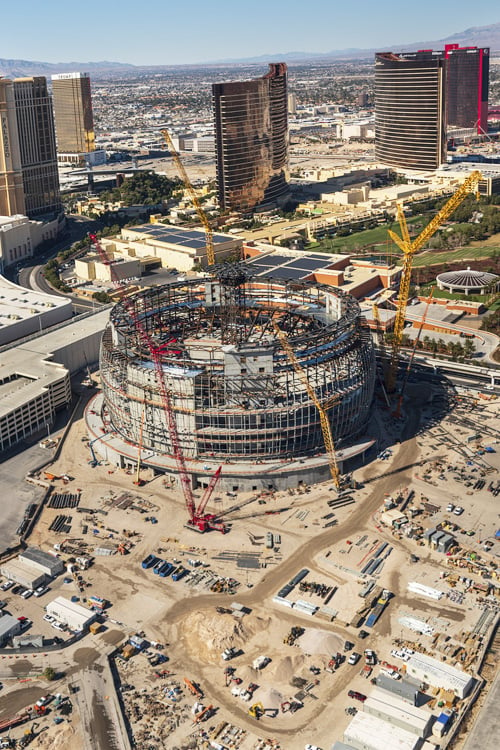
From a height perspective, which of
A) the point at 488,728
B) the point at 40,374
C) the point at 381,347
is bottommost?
the point at 488,728

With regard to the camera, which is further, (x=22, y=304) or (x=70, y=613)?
(x=22, y=304)

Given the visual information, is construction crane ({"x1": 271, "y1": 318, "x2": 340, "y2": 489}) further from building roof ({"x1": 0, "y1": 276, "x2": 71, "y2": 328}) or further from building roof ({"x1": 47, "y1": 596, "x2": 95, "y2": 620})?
building roof ({"x1": 0, "y1": 276, "x2": 71, "y2": 328})

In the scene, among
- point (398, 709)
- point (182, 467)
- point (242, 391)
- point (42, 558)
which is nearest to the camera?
point (398, 709)

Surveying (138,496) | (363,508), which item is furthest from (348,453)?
(138,496)

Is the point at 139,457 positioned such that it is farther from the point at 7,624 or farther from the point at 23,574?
the point at 7,624

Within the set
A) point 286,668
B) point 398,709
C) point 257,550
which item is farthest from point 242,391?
point 398,709

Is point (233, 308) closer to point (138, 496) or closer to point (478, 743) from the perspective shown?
point (138, 496)

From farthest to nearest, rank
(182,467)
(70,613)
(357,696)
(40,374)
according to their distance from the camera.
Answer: (40,374) → (182,467) → (70,613) → (357,696)

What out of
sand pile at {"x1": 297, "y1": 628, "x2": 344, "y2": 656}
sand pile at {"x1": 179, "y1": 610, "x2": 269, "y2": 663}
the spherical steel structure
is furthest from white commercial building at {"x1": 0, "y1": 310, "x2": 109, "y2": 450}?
sand pile at {"x1": 297, "y1": 628, "x2": 344, "y2": 656}
